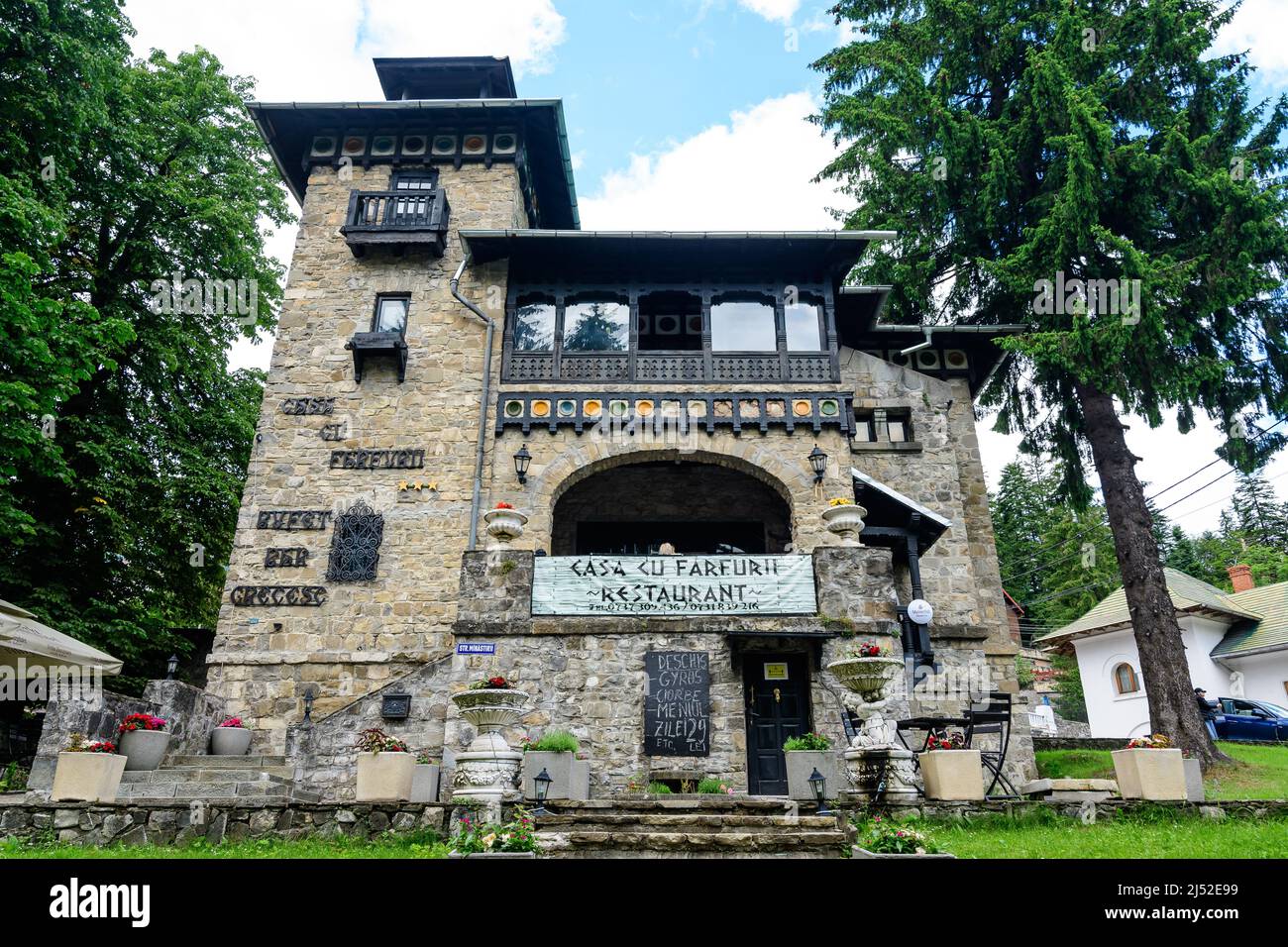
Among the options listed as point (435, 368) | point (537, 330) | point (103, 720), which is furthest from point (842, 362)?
point (103, 720)

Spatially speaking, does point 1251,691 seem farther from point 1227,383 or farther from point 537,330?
point 537,330

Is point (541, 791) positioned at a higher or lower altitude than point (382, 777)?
lower

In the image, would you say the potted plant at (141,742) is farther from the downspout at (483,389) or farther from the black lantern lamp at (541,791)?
the black lantern lamp at (541,791)

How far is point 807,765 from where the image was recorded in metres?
8.45

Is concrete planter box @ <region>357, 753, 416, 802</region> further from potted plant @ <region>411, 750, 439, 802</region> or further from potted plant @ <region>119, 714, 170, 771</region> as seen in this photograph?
potted plant @ <region>119, 714, 170, 771</region>

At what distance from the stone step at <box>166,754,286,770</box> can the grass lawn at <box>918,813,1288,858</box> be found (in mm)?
8465

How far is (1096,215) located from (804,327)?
17.3 ft

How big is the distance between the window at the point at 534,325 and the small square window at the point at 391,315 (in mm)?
2199

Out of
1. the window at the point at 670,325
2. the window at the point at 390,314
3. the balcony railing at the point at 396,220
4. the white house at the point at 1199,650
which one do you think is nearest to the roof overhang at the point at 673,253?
the window at the point at 670,325

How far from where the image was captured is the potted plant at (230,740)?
1138cm

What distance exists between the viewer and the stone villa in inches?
412

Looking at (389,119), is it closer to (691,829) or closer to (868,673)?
(868,673)

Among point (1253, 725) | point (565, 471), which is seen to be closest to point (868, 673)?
point (565, 471)
